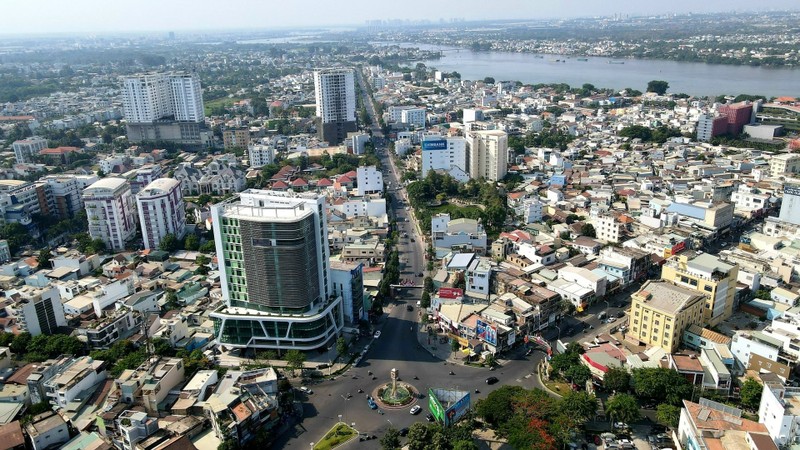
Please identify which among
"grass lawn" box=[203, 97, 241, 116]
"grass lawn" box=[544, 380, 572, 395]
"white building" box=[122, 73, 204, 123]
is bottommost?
"grass lawn" box=[544, 380, 572, 395]

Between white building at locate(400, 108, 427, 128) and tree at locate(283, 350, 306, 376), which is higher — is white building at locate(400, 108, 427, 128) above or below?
above

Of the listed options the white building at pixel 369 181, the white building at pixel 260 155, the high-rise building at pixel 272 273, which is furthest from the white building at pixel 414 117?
the high-rise building at pixel 272 273

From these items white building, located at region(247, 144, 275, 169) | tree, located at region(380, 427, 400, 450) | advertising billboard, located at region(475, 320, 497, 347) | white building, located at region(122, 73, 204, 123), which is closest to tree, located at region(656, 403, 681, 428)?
advertising billboard, located at region(475, 320, 497, 347)

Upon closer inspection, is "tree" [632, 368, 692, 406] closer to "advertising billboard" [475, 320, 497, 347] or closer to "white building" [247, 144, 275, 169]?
"advertising billboard" [475, 320, 497, 347]

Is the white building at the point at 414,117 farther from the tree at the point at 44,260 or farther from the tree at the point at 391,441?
the tree at the point at 391,441

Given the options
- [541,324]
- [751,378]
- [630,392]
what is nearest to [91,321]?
[541,324]
